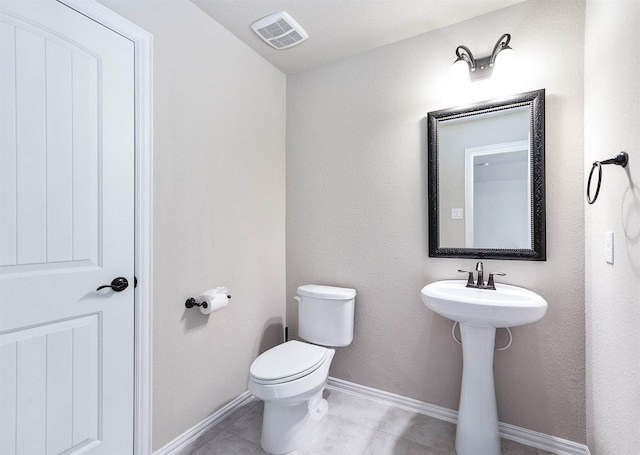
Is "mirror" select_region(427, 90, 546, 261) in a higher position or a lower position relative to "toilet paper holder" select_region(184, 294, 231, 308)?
higher

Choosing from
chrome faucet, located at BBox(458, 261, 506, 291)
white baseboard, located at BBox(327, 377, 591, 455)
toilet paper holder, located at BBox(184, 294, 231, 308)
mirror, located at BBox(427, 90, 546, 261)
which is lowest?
white baseboard, located at BBox(327, 377, 591, 455)

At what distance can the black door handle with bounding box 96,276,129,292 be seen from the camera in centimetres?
127

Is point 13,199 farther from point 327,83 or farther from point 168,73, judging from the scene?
point 327,83

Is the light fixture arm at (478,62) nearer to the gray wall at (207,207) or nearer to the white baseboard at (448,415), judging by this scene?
the gray wall at (207,207)

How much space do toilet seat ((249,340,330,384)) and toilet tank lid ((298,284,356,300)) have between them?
1.08ft

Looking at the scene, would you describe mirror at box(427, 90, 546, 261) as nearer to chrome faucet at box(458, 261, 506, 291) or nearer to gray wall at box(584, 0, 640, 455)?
chrome faucet at box(458, 261, 506, 291)

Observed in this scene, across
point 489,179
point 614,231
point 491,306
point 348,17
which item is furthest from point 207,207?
point 614,231

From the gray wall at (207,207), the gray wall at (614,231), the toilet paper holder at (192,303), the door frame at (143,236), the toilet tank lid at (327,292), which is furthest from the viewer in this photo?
the toilet tank lid at (327,292)

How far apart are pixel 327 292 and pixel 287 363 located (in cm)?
54

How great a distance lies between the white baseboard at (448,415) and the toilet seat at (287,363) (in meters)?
0.55

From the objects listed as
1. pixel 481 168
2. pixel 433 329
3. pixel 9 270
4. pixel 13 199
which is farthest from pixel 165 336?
pixel 481 168

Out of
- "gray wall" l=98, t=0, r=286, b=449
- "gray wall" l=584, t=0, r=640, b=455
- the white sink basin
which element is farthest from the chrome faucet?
"gray wall" l=98, t=0, r=286, b=449

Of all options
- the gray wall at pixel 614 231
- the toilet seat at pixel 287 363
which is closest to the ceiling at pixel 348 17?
the gray wall at pixel 614 231

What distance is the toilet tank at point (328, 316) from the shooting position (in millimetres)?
1942
